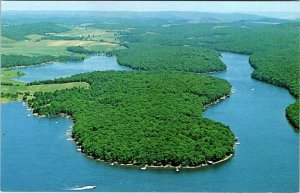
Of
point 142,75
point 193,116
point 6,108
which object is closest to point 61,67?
point 142,75

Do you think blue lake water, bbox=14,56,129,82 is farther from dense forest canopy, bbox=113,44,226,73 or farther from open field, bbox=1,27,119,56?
open field, bbox=1,27,119,56

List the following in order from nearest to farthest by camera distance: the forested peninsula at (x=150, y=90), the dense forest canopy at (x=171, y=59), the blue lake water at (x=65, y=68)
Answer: the forested peninsula at (x=150, y=90) < the blue lake water at (x=65, y=68) < the dense forest canopy at (x=171, y=59)

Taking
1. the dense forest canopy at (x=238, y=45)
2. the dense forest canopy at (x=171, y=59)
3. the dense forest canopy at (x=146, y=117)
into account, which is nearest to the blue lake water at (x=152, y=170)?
the dense forest canopy at (x=146, y=117)

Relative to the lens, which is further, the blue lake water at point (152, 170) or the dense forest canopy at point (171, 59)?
the dense forest canopy at point (171, 59)

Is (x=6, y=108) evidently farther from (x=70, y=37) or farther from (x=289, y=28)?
(x=289, y=28)

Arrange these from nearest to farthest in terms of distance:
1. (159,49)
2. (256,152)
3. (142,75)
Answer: (256,152)
(142,75)
(159,49)

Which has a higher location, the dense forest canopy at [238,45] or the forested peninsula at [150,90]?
the dense forest canopy at [238,45]

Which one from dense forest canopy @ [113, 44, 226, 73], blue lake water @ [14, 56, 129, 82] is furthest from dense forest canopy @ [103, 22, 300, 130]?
blue lake water @ [14, 56, 129, 82]

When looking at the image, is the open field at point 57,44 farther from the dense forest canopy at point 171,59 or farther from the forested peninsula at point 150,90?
the dense forest canopy at point 171,59
